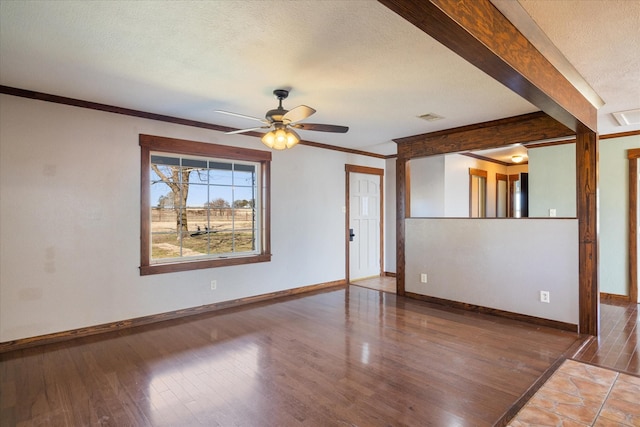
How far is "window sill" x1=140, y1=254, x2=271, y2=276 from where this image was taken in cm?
408

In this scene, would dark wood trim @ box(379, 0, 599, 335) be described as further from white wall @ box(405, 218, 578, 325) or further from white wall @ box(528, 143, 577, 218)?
white wall @ box(528, 143, 577, 218)

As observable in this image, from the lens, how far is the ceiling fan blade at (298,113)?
2.86 meters

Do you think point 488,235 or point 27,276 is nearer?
point 27,276

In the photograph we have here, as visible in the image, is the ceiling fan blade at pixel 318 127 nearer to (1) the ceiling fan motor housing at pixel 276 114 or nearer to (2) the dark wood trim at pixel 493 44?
(1) the ceiling fan motor housing at pixel 276 114

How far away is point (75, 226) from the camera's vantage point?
11.9ft

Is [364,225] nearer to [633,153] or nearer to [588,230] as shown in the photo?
[588,230]

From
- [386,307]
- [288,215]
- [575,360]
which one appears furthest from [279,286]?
[575,360]

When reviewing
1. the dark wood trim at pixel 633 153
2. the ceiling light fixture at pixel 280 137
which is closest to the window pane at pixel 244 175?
the ceiling light fixture at pixel 280 137

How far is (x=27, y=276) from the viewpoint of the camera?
3.35 m

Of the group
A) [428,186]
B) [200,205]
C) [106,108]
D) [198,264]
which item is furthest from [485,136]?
[106,108]

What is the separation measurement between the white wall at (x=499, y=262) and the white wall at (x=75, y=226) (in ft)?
9.23

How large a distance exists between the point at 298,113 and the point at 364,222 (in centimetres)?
400

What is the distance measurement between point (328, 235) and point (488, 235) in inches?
99.9

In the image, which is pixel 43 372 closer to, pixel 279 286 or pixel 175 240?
pixel 175 240
